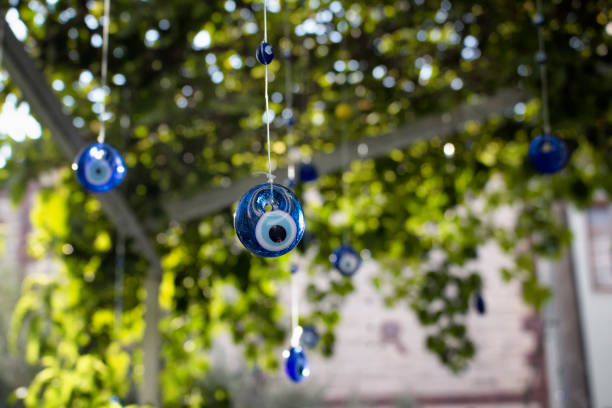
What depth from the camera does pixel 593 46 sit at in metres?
2.97

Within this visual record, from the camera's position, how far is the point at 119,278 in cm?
320

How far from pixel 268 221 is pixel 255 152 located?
2.47 meters

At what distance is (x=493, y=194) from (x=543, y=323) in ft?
10.2

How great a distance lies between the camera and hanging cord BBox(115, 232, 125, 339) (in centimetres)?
308

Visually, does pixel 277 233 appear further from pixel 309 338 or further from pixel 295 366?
pixel 309 338

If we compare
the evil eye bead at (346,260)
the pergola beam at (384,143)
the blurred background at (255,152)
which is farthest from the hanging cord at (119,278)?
the evil eye bead at (346,260)

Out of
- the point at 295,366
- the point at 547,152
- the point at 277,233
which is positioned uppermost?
the point at 547,152

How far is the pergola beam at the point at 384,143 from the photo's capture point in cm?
300

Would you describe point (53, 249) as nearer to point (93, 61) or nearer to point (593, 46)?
point (93, 61)

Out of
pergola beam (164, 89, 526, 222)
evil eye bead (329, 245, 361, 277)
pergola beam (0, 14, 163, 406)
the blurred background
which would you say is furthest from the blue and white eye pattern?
pergola beam (164, 89, 526, 222)

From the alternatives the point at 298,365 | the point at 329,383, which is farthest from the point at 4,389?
the point at 298,365

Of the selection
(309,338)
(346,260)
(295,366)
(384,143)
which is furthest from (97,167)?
(384,143)

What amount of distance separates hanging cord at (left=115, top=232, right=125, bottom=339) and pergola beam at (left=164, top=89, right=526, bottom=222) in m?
0.28

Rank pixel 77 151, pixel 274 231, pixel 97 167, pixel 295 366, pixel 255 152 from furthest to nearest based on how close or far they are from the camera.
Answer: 1. pixel 255 152
2. pixel 77 151
3. pixel 295 366
4. pixel 97 167
5. pixel 274 231
